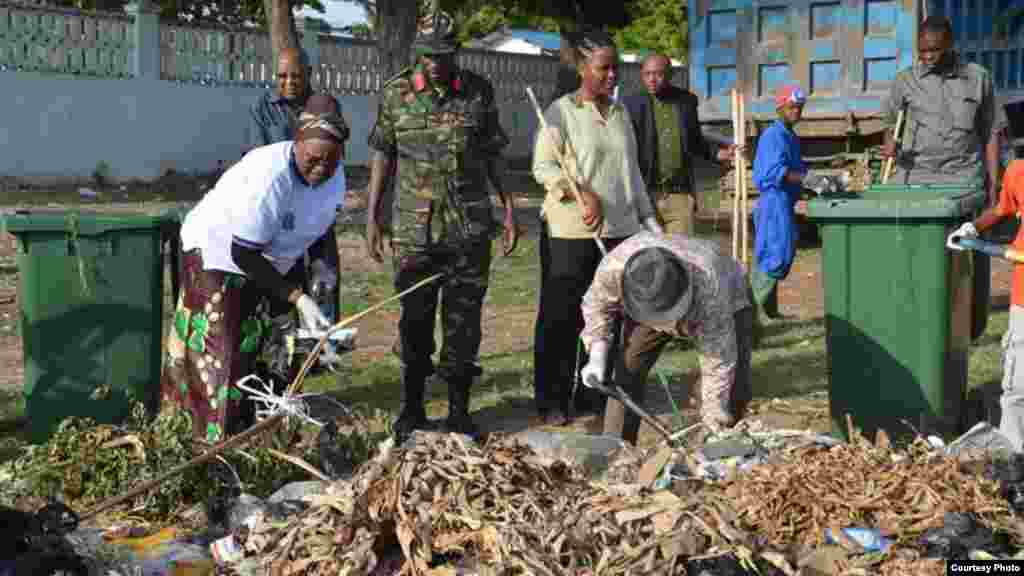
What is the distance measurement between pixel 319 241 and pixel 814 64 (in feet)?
27.9

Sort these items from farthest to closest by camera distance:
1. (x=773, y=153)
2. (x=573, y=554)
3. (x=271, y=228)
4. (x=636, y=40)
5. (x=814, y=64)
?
(x=636, y=40)
(x=814, y=64)
(x=773, y=153)
(x=271, y=228)
(x=573, y=554)

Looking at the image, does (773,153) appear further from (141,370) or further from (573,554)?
(573,554)

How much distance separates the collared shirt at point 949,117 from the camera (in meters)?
9.50

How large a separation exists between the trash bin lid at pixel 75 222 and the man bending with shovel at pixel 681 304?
2232 millimetres

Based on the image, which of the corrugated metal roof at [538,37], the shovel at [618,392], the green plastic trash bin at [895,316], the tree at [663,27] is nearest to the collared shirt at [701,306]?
the shovel at [618,392]

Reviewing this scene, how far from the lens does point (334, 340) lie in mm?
5746

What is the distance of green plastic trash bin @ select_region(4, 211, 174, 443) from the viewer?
22.7ft

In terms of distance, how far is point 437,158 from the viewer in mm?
7156

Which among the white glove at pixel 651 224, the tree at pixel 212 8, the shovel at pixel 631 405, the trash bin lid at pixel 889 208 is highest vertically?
the tree at pixel 212 8

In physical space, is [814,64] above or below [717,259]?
above

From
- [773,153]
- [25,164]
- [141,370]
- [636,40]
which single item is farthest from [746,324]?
[636,40]

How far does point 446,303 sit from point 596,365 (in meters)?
1.59

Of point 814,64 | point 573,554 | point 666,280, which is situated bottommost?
point 573,554

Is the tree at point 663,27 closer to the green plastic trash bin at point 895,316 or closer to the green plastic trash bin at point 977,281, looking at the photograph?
the green plastic trash bin at point 977,281
